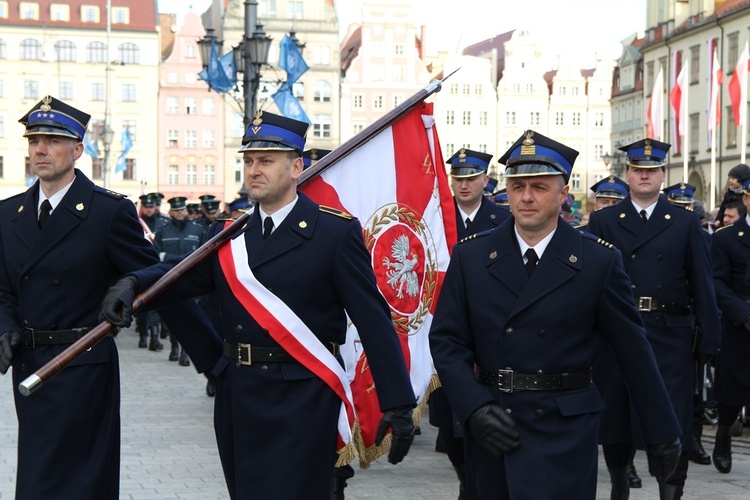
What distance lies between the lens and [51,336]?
6.08 metres

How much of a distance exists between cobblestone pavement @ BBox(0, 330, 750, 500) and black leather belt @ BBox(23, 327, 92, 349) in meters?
2.51

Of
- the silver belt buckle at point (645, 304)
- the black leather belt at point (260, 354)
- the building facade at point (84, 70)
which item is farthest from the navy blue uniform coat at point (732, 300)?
the building facade at point (84, 70)

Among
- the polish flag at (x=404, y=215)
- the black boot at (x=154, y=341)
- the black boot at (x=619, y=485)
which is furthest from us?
the black boot at (x=154, y=341)

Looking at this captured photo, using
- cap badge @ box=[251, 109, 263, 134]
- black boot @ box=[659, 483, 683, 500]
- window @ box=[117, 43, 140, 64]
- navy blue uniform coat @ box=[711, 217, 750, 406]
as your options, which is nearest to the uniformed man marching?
cap badge @ box=[251, 109, 263, 134]

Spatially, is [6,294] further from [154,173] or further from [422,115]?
[154,173]

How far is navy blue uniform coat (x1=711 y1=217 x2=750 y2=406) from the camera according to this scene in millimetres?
10016

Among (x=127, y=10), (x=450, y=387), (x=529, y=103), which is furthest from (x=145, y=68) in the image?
(x=450, y=387)

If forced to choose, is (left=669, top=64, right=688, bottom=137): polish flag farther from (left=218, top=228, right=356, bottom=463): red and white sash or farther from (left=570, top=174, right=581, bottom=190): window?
(left=570, top=174, right=581, bottom=190): window

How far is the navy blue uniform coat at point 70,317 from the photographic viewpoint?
5.95 meters

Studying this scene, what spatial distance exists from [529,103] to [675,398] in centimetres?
8392

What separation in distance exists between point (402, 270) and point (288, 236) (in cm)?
233

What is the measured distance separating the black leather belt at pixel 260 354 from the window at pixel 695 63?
62021mm

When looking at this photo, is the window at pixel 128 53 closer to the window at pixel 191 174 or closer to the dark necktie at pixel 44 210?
the window at pixel 191 174

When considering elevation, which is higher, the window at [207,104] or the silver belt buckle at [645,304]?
the window at [207,104]
